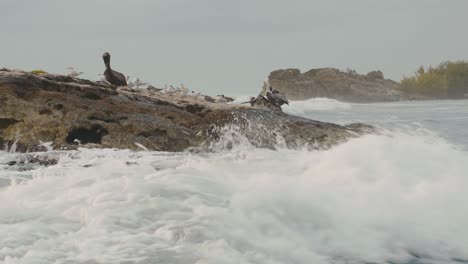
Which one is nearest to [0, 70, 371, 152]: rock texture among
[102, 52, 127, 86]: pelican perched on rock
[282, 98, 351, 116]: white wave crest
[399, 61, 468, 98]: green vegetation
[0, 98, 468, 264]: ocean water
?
[0, 98, 468, 264]: ocean water

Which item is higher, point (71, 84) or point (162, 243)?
point (71, 84)

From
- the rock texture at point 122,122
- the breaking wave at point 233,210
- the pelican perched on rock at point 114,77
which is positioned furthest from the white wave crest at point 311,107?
the breaking wave at point 233,210

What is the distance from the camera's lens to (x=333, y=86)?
81.9m

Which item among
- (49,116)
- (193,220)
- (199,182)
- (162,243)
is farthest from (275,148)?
(162,243)

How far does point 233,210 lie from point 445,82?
8675 cm

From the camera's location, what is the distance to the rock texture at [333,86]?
78.6 m

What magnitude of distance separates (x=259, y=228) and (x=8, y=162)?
4.85m

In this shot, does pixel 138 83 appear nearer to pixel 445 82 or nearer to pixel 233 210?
pixel 233 210

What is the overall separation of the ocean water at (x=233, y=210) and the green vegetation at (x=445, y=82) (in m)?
81.4

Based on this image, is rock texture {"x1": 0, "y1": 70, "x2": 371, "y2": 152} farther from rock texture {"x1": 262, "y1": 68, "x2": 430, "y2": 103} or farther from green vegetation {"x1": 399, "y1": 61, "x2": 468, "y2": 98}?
green vegetation {"x1": 399, "y1": 61, "x2": 468, "y2": 98}

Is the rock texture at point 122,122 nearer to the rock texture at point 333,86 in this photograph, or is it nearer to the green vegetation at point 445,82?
the rock texture at point 333,86

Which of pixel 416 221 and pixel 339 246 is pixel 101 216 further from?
pixel 416 221

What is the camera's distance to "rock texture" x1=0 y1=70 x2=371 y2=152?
945 cm

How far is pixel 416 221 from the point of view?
542 centimetres
